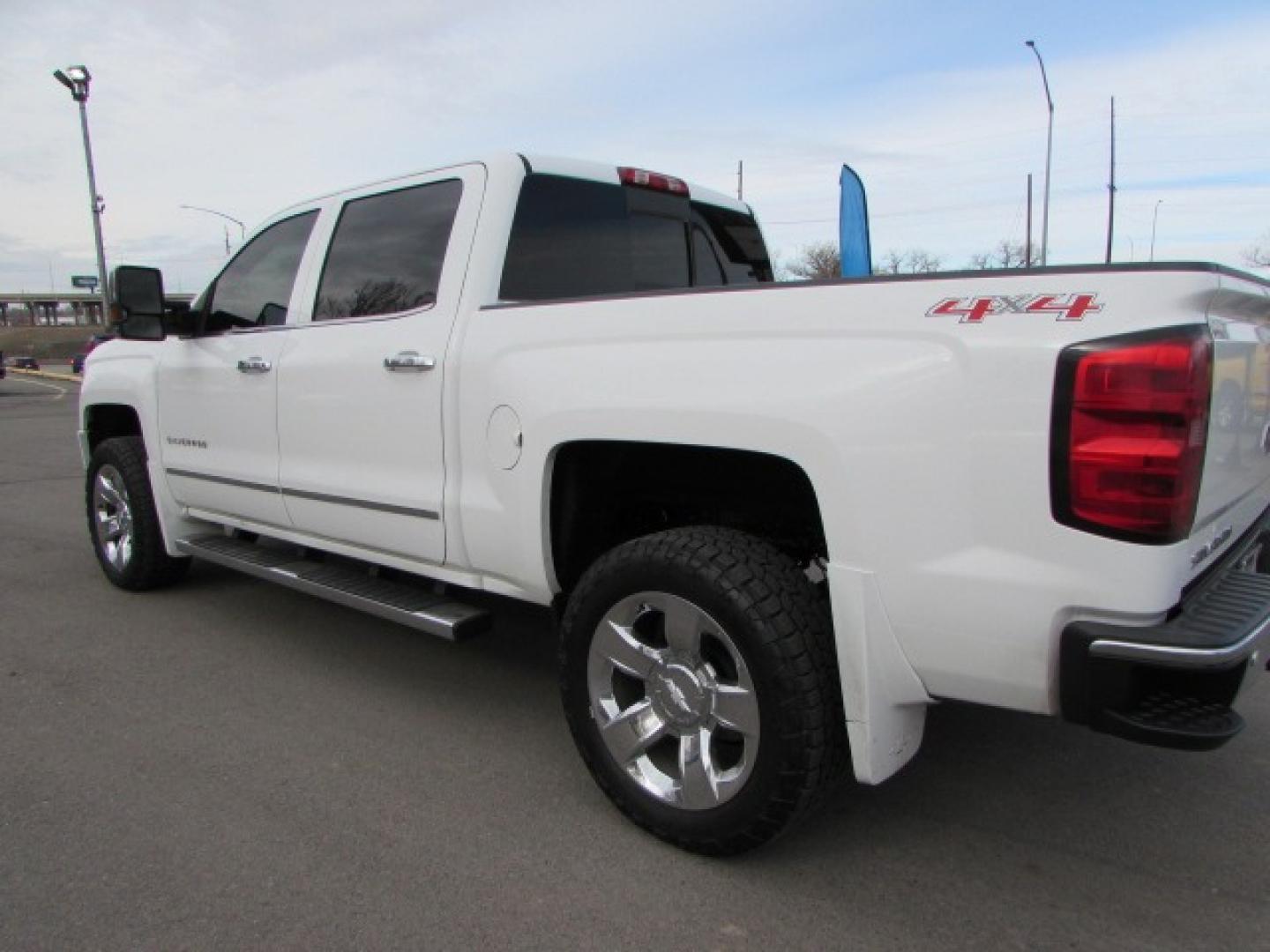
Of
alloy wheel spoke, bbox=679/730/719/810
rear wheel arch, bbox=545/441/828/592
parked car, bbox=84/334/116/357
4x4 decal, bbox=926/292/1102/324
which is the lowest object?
alloy wheel spoke, bbox=679/730/719/810

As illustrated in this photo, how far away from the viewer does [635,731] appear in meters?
2.73

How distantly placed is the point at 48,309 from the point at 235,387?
6483 inches

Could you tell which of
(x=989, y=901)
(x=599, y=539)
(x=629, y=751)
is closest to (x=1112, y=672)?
(x=989, y=901)

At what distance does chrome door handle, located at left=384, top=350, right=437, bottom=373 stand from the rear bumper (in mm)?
2150

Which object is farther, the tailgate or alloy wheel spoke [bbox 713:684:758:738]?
alloy wheel spoke [bbox 713:684:758:738]

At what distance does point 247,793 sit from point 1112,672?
256 cm

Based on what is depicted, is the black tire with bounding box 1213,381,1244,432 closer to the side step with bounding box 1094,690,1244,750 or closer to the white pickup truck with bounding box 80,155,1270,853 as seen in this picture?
the white pickup truck with bounding box 80,155,1270,853

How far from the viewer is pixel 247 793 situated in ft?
9.97

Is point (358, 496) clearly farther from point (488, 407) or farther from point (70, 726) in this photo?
point (70, 726)

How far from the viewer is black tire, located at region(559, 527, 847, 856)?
2332mm

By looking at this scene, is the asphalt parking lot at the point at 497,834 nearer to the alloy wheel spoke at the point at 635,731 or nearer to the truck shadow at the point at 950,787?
the truck shadow at the point at 950,787

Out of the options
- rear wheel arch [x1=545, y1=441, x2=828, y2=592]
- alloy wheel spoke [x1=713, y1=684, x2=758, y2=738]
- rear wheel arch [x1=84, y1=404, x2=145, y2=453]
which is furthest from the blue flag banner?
rear wheel arch [x1=84, y1=404, x2=145, y2=453]

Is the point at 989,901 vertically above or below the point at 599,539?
below

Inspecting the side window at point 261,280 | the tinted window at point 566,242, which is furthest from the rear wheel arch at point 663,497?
the side window at point 261,280
